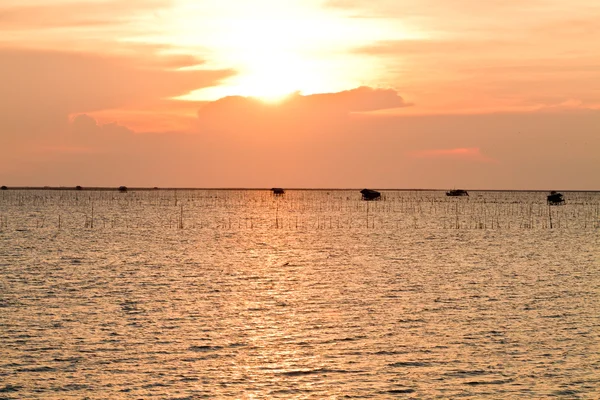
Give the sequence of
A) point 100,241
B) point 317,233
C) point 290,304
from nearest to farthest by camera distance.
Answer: point 290,304, point 100,241, point 317,233

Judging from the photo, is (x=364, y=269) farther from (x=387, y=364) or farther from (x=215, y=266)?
(x=387, y=364)

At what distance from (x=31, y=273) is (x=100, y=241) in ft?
118

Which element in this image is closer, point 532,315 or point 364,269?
point 532,315

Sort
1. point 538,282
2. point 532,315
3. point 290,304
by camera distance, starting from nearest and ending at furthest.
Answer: point 532,315 < point 290,304 < point 538,282

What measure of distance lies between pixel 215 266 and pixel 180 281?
11.5 meters

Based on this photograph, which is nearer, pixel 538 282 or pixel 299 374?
pixel 299 374

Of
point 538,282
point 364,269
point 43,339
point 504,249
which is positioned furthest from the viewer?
point 504,249

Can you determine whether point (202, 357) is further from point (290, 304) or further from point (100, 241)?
point (100, 241)

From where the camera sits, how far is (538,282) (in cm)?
5350

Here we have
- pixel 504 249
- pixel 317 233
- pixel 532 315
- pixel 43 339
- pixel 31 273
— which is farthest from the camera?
pixel 317 233

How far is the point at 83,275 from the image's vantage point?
2227 inches

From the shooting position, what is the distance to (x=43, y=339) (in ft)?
105

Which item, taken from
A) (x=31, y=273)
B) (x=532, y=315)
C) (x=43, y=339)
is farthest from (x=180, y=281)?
(x=532, y=315)

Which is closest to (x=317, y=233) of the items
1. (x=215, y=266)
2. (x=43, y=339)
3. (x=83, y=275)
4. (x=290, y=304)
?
(x=215, y=266)
